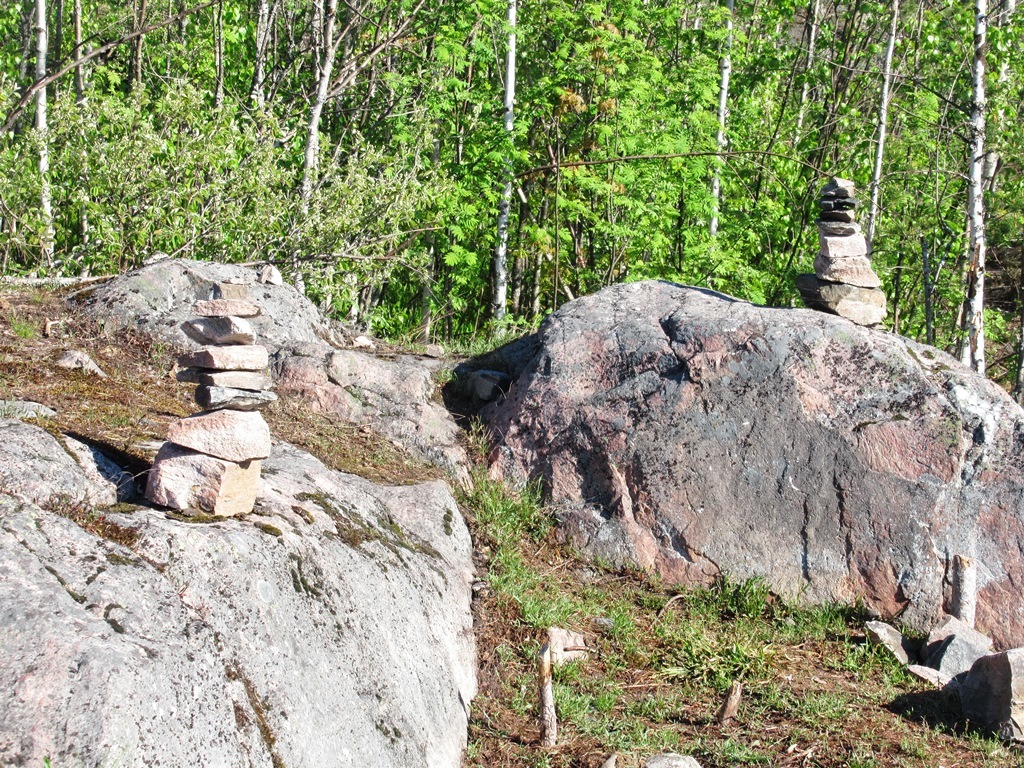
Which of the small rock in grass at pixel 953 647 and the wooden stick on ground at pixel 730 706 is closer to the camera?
the wooden stick on ground at pixel 730 706

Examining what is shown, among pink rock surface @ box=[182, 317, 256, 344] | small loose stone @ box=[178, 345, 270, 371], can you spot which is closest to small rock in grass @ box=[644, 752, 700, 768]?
small loose stone @ box=[178, 345, 270, 371]

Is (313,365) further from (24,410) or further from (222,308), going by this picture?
(222,308)

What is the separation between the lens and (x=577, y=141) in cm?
1270

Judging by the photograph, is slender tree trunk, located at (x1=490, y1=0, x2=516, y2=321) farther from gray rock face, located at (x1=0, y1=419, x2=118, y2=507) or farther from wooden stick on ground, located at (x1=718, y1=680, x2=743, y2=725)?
gray rock face, located at (x1=0, y1=419, x2=118, y2=507)

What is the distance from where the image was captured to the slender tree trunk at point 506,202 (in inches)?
484

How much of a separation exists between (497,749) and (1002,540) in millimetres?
3562

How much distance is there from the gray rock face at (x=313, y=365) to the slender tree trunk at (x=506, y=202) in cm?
478

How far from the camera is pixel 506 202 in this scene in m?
12.5

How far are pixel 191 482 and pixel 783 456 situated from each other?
160 inches

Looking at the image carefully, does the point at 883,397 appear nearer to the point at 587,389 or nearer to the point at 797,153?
the point at 587,389

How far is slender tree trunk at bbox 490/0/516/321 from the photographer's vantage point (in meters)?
12.3

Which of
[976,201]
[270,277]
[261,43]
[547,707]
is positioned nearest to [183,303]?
[270,277]

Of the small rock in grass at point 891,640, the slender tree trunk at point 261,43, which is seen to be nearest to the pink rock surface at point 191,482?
the small rock in grass at point 891,640

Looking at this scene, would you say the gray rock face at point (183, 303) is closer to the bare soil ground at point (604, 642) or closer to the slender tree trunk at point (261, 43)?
the bare soil ground at point (604, 642)
